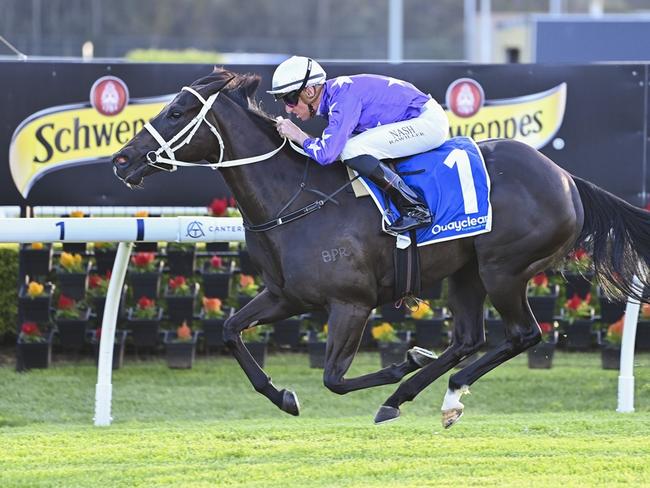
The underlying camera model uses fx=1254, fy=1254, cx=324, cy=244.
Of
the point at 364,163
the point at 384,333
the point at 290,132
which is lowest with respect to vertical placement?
the point at 384,333

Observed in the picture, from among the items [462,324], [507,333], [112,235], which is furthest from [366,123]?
[112,235]

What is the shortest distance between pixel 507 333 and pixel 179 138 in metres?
1.67

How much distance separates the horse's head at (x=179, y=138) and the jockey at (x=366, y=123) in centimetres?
27

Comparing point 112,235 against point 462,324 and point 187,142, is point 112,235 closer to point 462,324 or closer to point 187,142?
point 187,142

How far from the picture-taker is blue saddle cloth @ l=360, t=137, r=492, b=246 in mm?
5168

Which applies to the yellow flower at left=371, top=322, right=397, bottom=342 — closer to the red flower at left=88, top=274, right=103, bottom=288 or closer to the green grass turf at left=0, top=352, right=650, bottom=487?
the green grass turf at left=0, top=352, right=650, bottom=487

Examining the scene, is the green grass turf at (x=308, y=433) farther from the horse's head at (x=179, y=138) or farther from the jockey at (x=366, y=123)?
the horse's head at (x=179, y=138)

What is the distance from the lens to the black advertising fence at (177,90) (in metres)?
8.09

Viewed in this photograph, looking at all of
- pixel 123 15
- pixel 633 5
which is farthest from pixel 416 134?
pixel 633 5

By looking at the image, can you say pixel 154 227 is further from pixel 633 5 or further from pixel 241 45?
pixel 633 5

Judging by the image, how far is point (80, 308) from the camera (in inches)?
308

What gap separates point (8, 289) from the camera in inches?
319

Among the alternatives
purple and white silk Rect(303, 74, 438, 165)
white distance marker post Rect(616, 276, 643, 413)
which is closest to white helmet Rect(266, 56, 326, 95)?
purple and white silk Rect(303, 74, 438, 165)

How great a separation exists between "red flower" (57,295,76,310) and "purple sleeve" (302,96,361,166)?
3072mm
